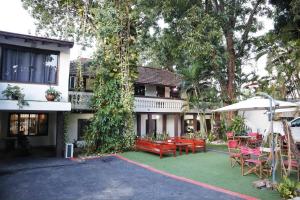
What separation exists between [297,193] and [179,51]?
1436cm

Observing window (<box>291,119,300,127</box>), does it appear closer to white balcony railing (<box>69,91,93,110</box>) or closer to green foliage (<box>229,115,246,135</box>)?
green foliage (<box>229,115,246,135</box>)

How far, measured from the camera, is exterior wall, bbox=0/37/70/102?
13.1 m

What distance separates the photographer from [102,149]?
15453 mm

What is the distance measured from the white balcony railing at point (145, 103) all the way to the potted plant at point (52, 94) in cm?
236

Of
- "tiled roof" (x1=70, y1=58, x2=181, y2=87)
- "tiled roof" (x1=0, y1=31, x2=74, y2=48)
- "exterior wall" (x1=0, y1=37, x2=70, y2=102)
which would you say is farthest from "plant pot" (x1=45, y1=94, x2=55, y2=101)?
"tiled roof" (x1=70, y1=58, x2=181, y2=87)

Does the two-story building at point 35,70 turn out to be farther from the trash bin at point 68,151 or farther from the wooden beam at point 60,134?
the trash bin at point 68,151

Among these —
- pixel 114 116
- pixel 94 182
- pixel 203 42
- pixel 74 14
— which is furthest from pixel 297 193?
pixel 74 14

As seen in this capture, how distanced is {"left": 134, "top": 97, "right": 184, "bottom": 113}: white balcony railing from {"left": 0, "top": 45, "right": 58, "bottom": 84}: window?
7255 millimetres

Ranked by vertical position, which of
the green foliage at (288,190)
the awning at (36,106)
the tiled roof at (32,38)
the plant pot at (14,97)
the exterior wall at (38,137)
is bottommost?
the green foliage at (288,190)

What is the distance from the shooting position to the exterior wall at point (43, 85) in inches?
517

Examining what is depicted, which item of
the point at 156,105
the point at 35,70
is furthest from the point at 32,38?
the point at 156,105

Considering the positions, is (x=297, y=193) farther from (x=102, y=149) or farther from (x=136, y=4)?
(x=136, y=4)

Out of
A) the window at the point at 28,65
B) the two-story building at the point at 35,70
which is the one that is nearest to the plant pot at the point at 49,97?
the two-story building at the point at 35,70

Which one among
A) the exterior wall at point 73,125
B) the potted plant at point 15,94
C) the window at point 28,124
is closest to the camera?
the potted plant at point 15,94
